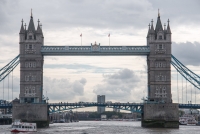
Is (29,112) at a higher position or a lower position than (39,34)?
lower

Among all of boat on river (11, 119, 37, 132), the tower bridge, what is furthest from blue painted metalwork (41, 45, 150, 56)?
boat on river (11, 119, 37, 132)

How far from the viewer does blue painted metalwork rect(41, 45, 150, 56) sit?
141 meters

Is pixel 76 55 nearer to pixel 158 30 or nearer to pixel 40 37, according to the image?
pixel 40 37

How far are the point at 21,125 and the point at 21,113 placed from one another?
17788mm

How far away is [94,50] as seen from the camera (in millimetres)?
141375

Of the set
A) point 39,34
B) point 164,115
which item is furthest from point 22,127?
point 164,115

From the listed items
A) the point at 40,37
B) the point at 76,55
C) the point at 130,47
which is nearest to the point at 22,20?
the point at 40,37

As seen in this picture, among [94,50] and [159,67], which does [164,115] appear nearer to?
[159,67]

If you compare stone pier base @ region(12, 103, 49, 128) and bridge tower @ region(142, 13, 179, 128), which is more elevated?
bridge tower @ region(142, 13, 179, 128)

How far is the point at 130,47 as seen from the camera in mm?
142375

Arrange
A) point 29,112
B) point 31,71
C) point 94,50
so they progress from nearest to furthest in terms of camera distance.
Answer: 1. point 29,112
2. point 94,50
3. point 31,71

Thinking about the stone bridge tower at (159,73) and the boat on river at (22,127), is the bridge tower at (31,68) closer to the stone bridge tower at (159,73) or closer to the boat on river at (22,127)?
the boat on river at (22,127)

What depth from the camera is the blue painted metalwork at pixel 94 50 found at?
141 meters

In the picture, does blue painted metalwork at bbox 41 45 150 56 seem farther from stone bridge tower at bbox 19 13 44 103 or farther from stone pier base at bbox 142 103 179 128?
stone pier base at bbox 142 103 179 128
